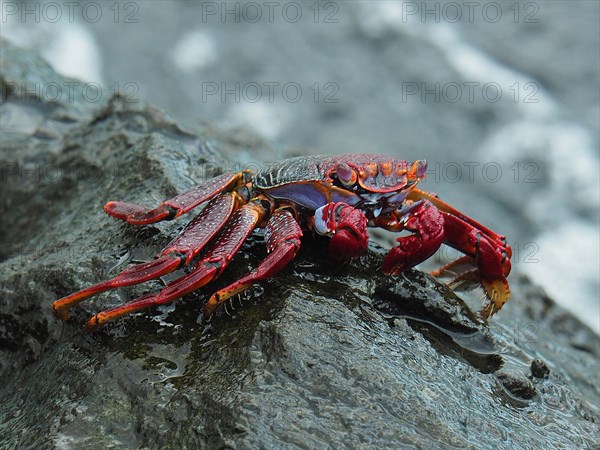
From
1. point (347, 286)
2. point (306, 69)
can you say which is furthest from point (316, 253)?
point (306, 69)

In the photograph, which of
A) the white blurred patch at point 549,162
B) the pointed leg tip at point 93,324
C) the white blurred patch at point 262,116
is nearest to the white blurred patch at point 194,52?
the white blurred patch at point 262,116

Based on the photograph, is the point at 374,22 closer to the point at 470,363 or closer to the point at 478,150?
the point at 478,150

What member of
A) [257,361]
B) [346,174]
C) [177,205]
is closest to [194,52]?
[177,205]

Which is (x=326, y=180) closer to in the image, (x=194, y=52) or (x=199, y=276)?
(x=199, y=276)

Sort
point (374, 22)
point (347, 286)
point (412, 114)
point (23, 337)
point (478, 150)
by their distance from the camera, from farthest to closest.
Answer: point (374, 22)
point (412, 114)
point (478, 150)
point (23, 337)
point (347, 286)

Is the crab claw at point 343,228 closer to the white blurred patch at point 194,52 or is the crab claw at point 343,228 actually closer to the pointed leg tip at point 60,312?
the pointed leg tip at point 60,312
